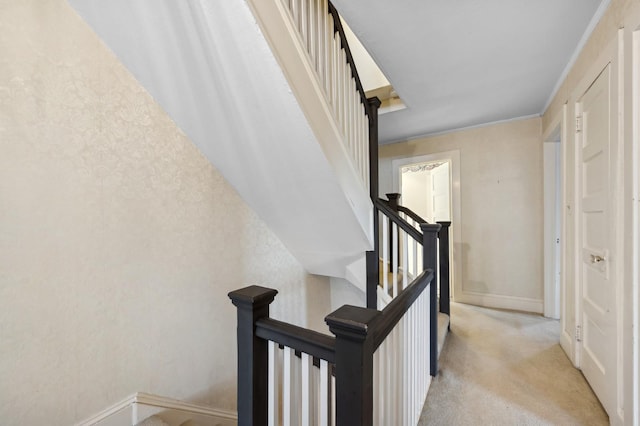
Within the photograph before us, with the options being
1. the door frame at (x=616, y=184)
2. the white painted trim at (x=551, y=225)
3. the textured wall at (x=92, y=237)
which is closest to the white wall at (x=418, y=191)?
the white painted trim at (x=551, y=225)

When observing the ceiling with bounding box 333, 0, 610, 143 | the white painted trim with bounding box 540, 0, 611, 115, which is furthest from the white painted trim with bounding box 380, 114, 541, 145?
the white painted trim with bounding box 540, 0, 611, 115

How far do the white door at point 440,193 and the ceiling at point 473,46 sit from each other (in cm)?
146

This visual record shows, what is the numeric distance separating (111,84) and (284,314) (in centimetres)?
207

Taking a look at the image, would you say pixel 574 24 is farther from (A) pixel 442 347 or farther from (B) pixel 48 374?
(B) pixel 48 374

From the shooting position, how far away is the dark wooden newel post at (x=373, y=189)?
7.36 ft

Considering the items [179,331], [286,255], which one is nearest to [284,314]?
[286,255]

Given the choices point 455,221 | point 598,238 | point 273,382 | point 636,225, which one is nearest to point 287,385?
point 273,382

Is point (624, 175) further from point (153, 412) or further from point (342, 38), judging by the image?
point (153, 412)

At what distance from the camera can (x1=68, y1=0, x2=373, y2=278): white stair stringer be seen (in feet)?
3.62

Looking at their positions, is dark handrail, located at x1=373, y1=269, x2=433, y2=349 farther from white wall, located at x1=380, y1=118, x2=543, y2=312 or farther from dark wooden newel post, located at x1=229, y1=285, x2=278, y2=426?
white wall, located at x1=380, y1=118, x2=543, y2=312

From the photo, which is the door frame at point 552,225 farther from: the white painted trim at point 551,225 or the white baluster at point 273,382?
the white baluster at point 273,382

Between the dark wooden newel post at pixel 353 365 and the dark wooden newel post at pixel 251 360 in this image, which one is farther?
the dark wooden newel post at pixel 251 360

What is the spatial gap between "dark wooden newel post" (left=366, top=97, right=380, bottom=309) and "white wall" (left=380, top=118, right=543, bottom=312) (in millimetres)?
1671

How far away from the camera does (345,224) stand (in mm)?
2008
